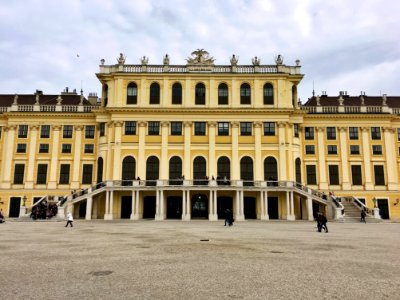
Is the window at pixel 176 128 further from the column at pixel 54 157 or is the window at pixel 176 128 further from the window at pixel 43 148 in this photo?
the window at pixel 43 148

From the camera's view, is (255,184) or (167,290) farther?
(255,184)

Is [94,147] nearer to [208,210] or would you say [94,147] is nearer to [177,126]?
[177,126]

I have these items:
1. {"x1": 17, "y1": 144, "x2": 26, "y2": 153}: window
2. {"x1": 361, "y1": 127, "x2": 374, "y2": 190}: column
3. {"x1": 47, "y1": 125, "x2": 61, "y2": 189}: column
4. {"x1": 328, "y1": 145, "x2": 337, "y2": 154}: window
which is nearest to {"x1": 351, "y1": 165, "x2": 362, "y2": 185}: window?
{"x1": 361, "y1": 127, "x2": 374, "y2": 190}: column

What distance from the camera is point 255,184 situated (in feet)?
143

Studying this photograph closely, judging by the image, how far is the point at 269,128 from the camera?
46438mm

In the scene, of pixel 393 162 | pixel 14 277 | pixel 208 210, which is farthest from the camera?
pixel 393 162

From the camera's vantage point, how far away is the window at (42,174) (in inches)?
1874

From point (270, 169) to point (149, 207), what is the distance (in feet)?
52.4

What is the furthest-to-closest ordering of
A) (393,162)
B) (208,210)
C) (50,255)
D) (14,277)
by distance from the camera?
(393,162) < (208,210) < (50,255) < (14,277)

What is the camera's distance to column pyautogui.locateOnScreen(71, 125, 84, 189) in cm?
4722

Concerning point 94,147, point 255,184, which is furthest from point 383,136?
point 94,147

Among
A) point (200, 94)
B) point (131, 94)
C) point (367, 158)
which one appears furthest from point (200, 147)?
point (367, 158)

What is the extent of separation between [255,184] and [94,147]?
21.8 metres

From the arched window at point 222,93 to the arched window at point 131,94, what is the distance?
11.0 metres
